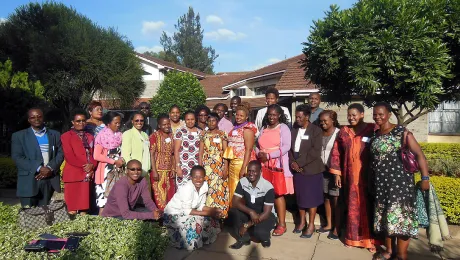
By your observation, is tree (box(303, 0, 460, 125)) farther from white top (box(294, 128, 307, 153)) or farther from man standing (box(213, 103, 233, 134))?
man standing (box(213, 103, 233, 134))

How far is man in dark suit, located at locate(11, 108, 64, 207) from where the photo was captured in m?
4.83

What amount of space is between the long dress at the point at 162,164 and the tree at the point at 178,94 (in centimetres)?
1426

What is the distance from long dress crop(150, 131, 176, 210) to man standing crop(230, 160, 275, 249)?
1.27 metres

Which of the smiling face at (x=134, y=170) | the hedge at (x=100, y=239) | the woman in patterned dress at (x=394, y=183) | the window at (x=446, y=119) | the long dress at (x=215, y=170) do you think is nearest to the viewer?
the hedge at (x=100, y=239)

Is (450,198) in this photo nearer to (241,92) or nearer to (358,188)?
(358,188)

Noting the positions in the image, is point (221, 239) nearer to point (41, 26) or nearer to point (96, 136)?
point (96, 136)

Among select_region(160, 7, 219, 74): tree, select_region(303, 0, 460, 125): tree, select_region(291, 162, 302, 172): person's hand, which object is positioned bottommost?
select_region(291, 162, 302, 172): person's hand

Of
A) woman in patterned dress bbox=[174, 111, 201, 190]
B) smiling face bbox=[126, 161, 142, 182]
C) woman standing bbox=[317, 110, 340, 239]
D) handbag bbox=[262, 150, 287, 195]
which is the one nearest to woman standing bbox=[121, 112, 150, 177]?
woman in patterned dress bbox=[174, 111, 201, 190]

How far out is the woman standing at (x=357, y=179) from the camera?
4484mm

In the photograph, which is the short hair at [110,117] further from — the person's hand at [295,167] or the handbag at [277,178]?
the person's hand at [295,167]

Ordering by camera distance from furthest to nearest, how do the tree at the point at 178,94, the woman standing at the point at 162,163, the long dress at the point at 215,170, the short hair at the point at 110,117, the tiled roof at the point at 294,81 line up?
1. the tree at the point at 178,94
2. the tiled roof at the point at 294,81
3. the woman standing at the point at 162,163
4. the short hair at the point at 110,117
5. the long dress at the point at 215,170

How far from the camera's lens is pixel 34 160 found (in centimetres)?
487

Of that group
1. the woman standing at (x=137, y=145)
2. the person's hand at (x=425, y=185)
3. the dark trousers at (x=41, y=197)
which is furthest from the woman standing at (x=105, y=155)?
the person's hand at (x=425, y=185)

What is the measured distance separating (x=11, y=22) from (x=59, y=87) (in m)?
4.71
